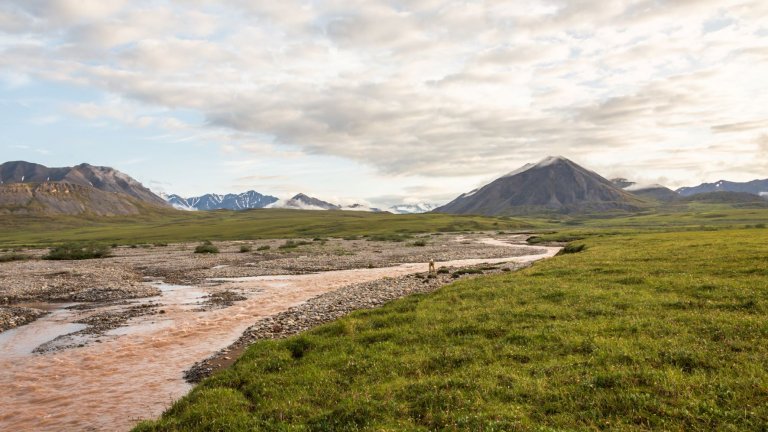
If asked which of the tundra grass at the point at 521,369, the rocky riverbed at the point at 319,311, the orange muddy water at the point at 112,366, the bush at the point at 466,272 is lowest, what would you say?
the orange muddy water at the point at 112,366

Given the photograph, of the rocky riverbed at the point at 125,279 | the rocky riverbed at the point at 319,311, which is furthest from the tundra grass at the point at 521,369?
the rocky riverbed at the point at 125,279

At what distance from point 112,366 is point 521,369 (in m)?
20.4

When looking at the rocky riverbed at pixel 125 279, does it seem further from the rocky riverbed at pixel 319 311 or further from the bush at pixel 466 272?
the bush at pixel 466 272

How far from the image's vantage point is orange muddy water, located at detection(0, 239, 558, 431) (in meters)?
18.2

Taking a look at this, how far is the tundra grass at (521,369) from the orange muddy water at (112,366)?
3.86 metres

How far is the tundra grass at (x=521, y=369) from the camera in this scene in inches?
532

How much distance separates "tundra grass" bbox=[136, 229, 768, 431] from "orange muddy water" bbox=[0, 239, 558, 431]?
3.86 m

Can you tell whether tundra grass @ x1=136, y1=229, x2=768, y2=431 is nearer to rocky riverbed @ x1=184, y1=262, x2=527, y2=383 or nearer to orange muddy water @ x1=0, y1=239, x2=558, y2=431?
rocky riverbed @ x1=184, y1=262, x2=527, y2=383

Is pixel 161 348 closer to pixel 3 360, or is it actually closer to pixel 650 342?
pixel 3 360

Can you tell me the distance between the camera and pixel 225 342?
1101 inches

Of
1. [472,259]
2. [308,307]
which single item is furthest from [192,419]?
[472,259]

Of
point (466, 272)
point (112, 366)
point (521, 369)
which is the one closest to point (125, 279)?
point (112, 366)

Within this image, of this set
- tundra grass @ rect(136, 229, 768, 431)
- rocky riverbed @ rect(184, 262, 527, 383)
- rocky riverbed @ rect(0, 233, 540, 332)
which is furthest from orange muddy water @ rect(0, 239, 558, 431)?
tundra grass @ rect(136, 229, 768, 431)

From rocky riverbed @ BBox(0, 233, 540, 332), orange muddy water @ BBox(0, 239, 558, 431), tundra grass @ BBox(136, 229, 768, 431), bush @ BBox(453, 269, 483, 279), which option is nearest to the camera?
tundra grass @ BBox(136, 229, 768, 431)
